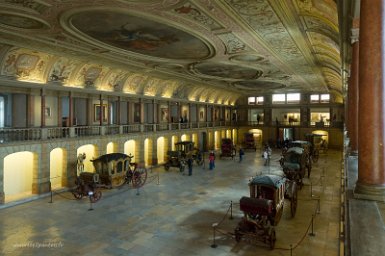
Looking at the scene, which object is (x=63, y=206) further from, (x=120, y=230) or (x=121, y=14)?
(x=121, y=14)

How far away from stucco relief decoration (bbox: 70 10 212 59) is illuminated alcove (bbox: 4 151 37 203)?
904 cm

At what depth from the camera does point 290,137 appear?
45406 millimetres

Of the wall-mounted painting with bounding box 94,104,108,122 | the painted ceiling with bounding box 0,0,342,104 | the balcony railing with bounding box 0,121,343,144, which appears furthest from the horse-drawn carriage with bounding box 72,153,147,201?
the painted ceiling with bounding box 0,0,342,104

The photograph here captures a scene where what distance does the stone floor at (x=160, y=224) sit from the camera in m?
10.3

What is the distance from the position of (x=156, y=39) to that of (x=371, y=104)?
36.0 ft

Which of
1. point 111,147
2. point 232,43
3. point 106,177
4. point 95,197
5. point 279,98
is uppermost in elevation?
point 232,43

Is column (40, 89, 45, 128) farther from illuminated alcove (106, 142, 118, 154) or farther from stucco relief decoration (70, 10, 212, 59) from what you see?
illuminated alcove (106, 142, 118, 154)

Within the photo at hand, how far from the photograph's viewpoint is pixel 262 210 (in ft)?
34.2

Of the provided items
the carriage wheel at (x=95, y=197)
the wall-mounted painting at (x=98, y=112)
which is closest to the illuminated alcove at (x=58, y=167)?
the wall-mounted painting at (x=98, y=112)

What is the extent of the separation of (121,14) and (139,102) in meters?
16.4

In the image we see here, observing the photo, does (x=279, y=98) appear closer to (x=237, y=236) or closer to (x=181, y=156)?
(x=181, y=156)

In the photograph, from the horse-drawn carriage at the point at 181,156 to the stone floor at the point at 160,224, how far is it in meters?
5.24

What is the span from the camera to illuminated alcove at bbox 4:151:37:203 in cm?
1747

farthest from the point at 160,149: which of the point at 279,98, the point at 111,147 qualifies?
the point at 279,98
